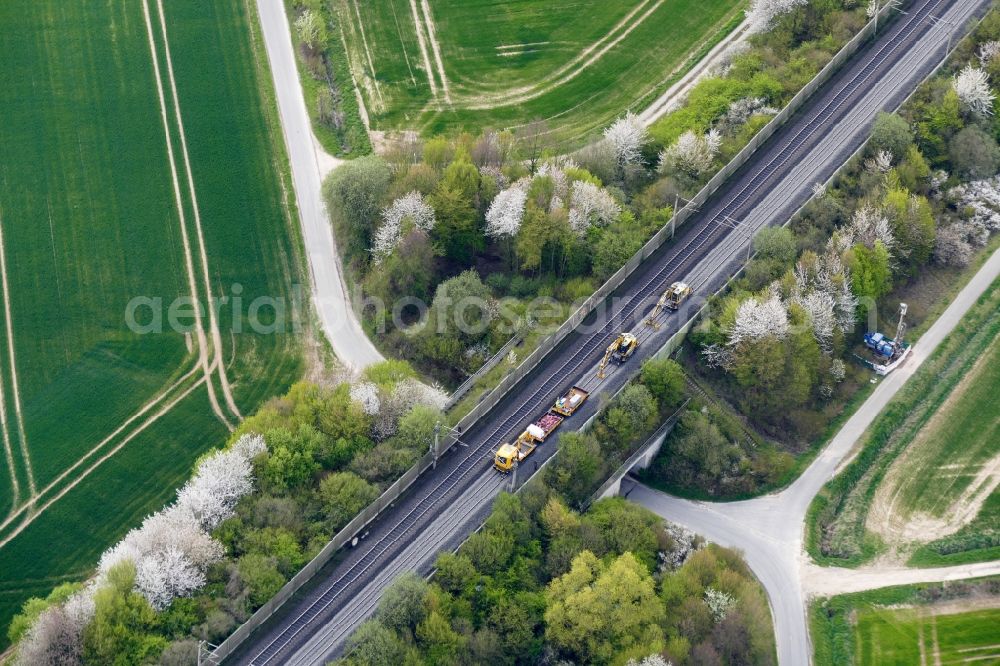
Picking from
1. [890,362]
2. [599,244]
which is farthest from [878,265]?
[599,244]

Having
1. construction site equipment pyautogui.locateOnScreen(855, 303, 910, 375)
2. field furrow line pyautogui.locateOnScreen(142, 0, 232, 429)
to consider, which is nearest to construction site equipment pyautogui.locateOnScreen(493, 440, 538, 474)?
field furrow line pyautogui.locateOnScreen(142, 0, 232, 429)

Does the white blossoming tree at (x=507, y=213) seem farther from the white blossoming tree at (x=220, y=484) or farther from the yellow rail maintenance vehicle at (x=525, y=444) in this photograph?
the white blossoming tree at (x=220, y=484)

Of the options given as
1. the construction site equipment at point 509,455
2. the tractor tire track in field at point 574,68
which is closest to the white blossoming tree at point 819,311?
the construction site equipment at point 509,455

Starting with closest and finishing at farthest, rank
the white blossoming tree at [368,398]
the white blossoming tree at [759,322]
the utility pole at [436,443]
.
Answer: the utility pole at [436,443] < the white blossoming tree at [368,398] < the white blossoming tree at [759,322]

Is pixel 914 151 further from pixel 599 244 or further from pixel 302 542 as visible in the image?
pixel 302 542

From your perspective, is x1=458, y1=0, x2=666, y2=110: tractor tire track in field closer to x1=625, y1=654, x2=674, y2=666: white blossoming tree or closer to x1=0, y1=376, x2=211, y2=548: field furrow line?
x1=0, y1=376, x2=211, y2=548: field furrow line

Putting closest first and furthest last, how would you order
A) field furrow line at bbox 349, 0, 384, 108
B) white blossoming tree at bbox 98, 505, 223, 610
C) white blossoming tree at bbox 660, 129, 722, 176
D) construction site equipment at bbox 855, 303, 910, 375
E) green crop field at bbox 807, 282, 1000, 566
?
white blossoming tree at bbox 98, 505, 223, 610 → green crop field at bbox 807, 282, 1000, 566 → construction site equipment at bbox 855, 303, 910, 375 → white blossoming tree at bbox 660, 129, 722, 176 → field furrow line at bbox 349, 0, 384, 108
